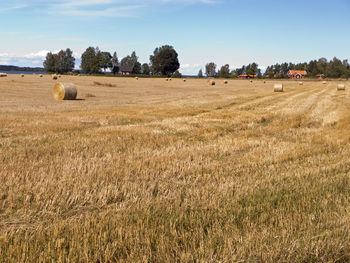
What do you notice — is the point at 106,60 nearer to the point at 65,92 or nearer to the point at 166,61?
the point at 166,61

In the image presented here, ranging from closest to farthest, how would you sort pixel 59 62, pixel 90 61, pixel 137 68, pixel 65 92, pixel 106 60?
1. pixel 65 92
2. pixel 90 61
3. pixel 106 60
4. pixel 59 62
5. pixel 137 68

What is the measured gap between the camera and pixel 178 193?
4680 millimetres

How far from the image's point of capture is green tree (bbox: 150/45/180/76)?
14988 centimetres

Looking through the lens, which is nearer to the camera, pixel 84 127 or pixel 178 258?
pixel 178 258

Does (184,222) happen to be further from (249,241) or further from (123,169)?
(123,169)

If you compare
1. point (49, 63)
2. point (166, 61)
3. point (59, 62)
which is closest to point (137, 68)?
point (166, 61)

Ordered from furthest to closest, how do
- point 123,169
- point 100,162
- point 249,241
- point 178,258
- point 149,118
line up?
point 149,118
point 100,162
point 123,169
point 249,241
point 178,258

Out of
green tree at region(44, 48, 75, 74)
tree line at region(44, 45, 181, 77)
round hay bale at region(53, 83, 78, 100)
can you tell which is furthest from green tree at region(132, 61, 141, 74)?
round hay bale at region(53, 83, 78, 100)

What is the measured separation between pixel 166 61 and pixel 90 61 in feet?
111

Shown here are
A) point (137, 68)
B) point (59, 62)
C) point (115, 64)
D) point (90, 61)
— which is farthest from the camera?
point (115, 64)

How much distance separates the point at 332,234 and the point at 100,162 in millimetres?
4205

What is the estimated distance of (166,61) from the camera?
150m

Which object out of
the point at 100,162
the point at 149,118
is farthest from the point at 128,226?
the point at 149,118

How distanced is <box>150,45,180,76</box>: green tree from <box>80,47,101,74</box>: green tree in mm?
25418
